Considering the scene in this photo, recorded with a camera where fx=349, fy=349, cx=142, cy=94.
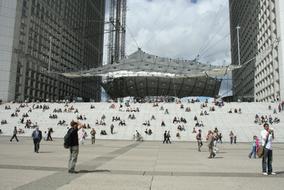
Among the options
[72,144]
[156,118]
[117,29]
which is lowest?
[72,144]

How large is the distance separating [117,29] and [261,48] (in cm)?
6013

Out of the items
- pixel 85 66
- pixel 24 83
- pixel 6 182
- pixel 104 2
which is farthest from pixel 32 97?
pixel 6 182

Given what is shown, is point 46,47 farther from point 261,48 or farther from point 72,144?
point 72,144

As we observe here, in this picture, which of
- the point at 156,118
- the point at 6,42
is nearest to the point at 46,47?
the point at 6,42

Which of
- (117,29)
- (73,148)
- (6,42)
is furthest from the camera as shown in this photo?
(117,29)

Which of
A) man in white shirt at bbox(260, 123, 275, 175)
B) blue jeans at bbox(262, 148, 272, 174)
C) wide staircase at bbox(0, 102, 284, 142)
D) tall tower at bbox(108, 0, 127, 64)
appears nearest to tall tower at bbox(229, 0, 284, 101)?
wide staircase at bbox(0, 102, 284, 142)

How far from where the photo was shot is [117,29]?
4968 inches

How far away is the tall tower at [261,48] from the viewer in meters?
67.3

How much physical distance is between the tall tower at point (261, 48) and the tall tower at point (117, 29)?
4185cm

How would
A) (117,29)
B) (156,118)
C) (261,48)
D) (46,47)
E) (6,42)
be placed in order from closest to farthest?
(156,118) < (261,48) < (6,42) < (46,47) < (117,29)

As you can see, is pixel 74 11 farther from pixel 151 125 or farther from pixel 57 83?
pixel 151 125

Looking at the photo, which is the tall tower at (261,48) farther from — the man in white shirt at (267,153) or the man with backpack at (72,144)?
the man with backpack at (72,144)

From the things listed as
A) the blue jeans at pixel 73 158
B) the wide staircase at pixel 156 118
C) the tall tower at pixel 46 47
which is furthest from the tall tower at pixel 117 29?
the blue jeans at pixel 73 158

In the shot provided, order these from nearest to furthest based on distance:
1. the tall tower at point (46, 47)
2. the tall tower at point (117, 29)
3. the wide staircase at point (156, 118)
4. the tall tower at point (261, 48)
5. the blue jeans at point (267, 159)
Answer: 1. the blue jeans at point (267, 159)
2. the wide staircase at point (156, 118)
3. the tall tower at point (261, 48)
4. the tall tower at point (46, 47)
5. the tall tower at point (117, 29)
